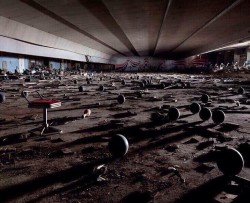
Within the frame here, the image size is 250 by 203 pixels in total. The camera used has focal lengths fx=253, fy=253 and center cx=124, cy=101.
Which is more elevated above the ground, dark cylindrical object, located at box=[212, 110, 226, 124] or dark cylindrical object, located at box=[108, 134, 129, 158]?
dark cylindrical object, located at box=[212, 110, 226, 124]

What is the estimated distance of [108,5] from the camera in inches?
688

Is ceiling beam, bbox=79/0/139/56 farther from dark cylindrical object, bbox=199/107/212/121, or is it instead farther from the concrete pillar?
the concrete pillar

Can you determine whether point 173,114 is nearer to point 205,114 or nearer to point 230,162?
point 205,114

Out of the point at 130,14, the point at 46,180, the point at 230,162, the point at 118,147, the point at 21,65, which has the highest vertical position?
the point at 130,14

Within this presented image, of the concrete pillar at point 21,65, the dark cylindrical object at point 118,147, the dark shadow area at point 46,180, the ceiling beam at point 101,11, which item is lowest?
the dark shadow area at point 46,180

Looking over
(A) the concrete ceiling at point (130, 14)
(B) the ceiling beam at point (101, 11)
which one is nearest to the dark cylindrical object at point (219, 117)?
(A) the concrete ceiling at point (130, 14)

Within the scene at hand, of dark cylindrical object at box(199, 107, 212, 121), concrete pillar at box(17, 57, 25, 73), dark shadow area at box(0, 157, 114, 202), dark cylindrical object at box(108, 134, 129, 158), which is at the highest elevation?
concrete pillar at box(17, 57, 25, 73)

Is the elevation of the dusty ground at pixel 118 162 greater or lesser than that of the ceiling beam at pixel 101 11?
lesser

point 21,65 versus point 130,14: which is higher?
point 130,14

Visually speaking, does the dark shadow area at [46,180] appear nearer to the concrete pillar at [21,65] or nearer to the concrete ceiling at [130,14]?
the concrete ceiling at [130,14]

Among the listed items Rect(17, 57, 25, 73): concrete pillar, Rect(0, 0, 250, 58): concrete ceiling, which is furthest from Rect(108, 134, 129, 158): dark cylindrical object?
Rect(17, 57, 25, 73): concrete pillar

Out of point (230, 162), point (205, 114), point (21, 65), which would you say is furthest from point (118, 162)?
point (21, 65)

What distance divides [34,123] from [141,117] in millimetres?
3411

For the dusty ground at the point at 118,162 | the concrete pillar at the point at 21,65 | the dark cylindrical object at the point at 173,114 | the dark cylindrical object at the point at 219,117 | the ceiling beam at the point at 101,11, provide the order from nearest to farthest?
the dusty ground at the point at 118,162 → the dark cylindrical object at the point at 219,117 → the dark cylindrical object at the point at 173,114 → the ceiling beam at the point at 101,11 → the concrete pillar at the point at 21,65
